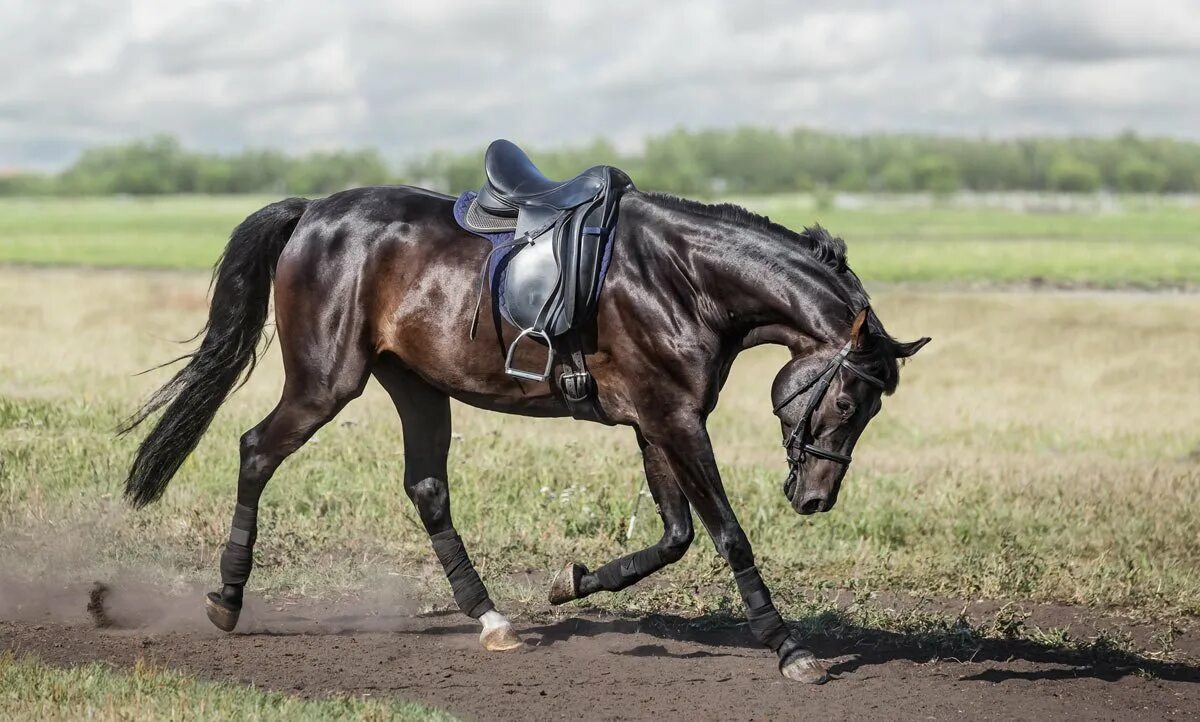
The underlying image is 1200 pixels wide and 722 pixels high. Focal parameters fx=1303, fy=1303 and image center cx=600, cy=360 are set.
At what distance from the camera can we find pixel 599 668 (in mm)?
6211

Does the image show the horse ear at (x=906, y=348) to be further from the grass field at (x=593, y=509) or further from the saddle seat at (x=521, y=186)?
the grass field at (x=593, y=509)

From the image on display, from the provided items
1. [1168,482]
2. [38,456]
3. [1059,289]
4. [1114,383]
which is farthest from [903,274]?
[38,456]

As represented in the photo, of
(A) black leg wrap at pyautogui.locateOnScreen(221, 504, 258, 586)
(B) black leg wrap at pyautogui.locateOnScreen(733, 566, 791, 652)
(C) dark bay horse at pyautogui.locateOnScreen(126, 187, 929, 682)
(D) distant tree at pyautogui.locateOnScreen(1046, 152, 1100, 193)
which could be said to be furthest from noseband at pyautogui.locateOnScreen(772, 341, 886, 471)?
(D) distant tree at pyautogui.locateOnScreen(1046, 152, 1100, 193)

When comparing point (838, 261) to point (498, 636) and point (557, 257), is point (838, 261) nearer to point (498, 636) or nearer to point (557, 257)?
point (557, 257)

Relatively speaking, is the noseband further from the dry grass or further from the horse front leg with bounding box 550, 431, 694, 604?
the dry grass

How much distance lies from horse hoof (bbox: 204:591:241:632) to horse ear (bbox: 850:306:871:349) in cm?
352

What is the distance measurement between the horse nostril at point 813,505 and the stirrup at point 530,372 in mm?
1361

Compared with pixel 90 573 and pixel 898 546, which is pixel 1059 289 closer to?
pixel 898 546

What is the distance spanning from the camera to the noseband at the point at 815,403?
580 centimetres

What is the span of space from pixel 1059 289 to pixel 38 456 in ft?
100

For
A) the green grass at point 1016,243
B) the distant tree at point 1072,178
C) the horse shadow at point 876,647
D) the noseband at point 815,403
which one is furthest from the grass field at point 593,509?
the distant tree at point 1072,178

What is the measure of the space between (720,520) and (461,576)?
62.7 inches

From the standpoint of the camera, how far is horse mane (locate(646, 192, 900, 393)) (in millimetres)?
5758

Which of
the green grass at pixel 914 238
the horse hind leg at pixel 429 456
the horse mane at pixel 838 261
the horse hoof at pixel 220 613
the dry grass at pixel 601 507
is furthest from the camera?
the green grass at pixel 914 238
